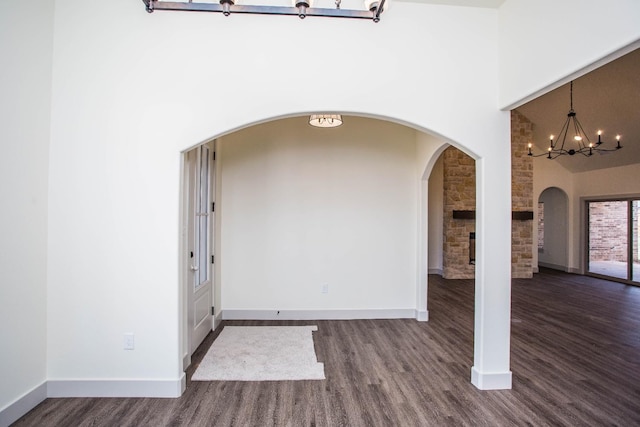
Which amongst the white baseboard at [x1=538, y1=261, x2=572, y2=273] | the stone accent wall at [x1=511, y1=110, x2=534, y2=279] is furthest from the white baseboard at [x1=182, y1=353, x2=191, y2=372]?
the white baseboard at [x1=538, y1=261, x2=572, y2=273]

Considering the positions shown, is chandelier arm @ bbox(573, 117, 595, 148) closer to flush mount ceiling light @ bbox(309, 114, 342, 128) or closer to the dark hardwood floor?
the dark hardwood floor

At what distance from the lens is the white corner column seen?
2672 mm

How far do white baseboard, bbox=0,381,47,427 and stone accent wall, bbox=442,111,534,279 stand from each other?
7.48m

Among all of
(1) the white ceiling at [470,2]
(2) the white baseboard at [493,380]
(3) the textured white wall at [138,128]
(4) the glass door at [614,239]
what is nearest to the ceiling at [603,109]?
(4) the glass door at [614,239]

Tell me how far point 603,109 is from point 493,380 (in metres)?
6.18

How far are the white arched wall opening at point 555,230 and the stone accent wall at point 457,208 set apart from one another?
310 cm

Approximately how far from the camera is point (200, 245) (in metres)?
Result: 3.61

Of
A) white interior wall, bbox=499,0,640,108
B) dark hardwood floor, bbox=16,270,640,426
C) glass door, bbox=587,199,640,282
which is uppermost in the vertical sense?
white interior wall, bbox=499,0,640,108

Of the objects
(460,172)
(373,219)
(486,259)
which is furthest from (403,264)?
(460,172)

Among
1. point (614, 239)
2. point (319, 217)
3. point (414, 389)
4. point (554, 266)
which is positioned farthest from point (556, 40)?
point (554, 266)

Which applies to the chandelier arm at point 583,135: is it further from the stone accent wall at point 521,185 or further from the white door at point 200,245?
the white door at point 200,245

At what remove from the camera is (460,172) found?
7801 mm

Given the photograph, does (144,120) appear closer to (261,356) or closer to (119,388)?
(119,388)

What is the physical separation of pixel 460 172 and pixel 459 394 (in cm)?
624
